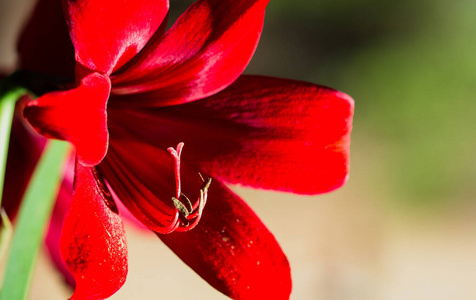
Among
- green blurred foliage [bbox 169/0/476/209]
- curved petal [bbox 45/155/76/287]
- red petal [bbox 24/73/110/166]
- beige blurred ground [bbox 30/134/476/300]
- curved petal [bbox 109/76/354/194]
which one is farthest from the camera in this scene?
green blurred foliage [bbox 169/0/476/209]

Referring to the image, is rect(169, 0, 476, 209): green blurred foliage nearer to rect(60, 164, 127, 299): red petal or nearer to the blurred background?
the blurred background

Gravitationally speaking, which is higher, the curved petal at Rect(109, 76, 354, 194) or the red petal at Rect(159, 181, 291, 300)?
the curved petal at Rect(109, 76, 354, 194)

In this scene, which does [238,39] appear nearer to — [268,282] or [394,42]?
[268,282]

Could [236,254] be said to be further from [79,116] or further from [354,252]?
[354,252]

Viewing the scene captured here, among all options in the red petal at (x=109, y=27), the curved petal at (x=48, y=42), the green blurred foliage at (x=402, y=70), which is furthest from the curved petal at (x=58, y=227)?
the green blurred foliage at (x=402, y=70)

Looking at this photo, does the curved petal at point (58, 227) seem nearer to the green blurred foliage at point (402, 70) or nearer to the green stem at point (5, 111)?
the green stem at point (5, 111)

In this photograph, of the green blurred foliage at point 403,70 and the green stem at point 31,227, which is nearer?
the green stem at point 31,227

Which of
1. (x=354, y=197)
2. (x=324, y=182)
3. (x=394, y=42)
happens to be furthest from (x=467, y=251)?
(x=324, y=182)

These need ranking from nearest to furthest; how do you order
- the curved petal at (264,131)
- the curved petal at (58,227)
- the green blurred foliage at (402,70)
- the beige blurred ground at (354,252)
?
the curved petal at (264,131), the curved petal at (58,227), the beige blurred ground at (354,252), the green blurred foliage at (402,70)

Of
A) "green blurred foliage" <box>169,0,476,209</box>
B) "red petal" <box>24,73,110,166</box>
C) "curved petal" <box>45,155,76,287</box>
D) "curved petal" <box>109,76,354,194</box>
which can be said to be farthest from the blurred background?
"red petal" <box>24,73,110,166</box>
